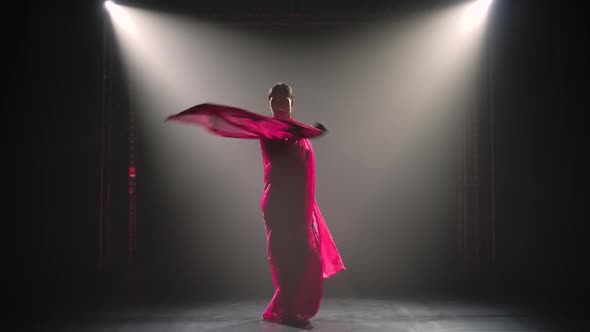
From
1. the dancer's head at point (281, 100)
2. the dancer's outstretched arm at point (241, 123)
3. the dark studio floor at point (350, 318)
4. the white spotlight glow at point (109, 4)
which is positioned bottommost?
the dark studio floor at point (350, 318)

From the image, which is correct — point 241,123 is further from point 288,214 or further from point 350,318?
point 350,318

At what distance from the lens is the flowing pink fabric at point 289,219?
2.63 m

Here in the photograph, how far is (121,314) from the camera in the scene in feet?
9.84

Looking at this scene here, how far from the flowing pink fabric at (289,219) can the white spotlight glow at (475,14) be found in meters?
3.04

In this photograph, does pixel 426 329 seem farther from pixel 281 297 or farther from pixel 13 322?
pixel 13 322

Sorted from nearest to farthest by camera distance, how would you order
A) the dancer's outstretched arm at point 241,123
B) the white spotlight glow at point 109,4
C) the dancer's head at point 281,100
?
the dancer's outstretched arm at point 241,123 → the dancer's head at point 281,100 → the white spotlight glow at point 109,4

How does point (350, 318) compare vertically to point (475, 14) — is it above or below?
below

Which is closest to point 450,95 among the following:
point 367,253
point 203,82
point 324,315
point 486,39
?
point 486,39

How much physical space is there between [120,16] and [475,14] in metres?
3.67

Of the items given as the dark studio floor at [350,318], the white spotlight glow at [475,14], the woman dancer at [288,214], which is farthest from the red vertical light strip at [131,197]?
the white spotlight glow at [475,14]

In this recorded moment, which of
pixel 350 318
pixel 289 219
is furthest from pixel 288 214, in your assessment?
pixel 350 318

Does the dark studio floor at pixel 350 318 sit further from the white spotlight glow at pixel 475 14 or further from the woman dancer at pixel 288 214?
the white spotlight glow at pixel 475 14

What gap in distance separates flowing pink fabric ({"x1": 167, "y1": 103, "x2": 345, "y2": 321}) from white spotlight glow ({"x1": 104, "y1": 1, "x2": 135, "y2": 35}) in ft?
9.29

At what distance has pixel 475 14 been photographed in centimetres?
482
